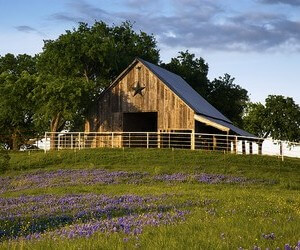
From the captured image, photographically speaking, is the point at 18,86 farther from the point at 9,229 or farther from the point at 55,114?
the point at 9,229

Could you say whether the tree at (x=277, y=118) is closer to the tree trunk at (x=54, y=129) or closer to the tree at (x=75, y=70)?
the tree at (x=75, y=70)

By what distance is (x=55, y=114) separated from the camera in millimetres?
54531

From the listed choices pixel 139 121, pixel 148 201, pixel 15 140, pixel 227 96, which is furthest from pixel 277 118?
pixel 148 201

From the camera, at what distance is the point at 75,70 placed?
61.1m

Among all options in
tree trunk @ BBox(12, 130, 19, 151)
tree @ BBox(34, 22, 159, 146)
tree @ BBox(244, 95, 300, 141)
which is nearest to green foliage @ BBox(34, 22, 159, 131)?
tree @ BBox(34, 22, 159, 146)

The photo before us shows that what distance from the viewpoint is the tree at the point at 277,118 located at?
8356 centimetres

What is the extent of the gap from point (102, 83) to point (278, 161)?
29.0 m

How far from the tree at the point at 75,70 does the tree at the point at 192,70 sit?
5.88 meters

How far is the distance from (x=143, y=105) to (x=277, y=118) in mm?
38618

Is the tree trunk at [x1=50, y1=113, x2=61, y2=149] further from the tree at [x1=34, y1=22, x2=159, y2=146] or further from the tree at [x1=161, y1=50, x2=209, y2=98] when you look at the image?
the tree at [x1=161, y1=50, x2=209, y2=98]

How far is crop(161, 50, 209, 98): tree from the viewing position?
7762 cm

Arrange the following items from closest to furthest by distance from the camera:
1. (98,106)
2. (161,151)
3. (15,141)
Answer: (161,151)
(98,106)
(15,141)

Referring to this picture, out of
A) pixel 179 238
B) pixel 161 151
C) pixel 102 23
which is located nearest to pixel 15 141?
pixel 102 23

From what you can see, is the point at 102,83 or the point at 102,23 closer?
the point at 102,83
